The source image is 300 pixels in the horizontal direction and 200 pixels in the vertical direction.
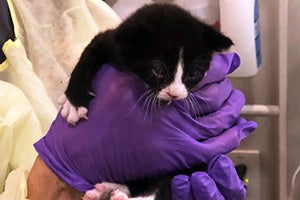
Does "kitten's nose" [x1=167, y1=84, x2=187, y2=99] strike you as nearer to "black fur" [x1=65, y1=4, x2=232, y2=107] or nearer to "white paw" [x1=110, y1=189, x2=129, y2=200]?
"black fur" [x1=65, y1=4, x2=232, y2=107]

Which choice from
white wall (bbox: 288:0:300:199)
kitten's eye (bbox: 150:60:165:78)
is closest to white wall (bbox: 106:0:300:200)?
white wall (bbox: 288:0:300:199)

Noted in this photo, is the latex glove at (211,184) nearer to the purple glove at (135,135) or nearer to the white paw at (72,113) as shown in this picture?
the purple glove at (135,135)

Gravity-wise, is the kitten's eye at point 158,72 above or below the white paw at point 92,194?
above

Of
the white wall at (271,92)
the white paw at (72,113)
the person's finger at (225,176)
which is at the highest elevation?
the white paw at (72,113)

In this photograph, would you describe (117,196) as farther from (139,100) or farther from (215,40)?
(215,40)

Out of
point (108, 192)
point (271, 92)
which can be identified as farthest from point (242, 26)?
point (108, 192)

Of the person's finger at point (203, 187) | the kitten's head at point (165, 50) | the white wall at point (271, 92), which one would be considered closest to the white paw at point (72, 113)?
Result: the kitten's head at point (165, 50)

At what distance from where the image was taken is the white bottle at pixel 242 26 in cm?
119

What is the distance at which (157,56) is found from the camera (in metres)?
0.83

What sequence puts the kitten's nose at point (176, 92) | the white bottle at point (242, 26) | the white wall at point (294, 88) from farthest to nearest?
the white wall at point (294, 88) < the white bottle at point (242, 26) < the kitten's nose at point (176, 92)

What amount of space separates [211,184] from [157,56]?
0.71 feet

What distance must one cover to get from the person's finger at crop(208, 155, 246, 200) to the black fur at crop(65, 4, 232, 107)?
128 millimetres

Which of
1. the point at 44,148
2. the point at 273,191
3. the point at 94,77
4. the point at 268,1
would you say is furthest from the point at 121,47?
the point at 273,191

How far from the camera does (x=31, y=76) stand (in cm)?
108
